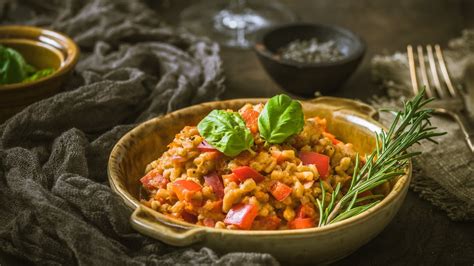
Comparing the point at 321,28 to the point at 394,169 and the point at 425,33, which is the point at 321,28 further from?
the point at 394,169

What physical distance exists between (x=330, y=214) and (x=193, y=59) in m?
1.28

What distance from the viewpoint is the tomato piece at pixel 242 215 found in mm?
1535

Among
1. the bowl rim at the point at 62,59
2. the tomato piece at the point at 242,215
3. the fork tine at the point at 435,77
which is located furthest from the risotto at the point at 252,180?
the fork tine at the point at 435,77

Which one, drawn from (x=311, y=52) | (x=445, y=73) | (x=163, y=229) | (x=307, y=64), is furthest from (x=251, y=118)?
(x=445, y=73)

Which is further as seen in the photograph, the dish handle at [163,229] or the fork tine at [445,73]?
the fork tine at [445,73]

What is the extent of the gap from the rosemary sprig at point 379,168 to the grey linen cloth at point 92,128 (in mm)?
241

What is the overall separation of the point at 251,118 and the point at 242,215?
0.35m

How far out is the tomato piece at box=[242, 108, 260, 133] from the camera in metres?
1.75

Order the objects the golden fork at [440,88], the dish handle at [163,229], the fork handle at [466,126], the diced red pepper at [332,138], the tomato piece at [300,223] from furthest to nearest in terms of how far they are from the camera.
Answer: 1. the golden fork at [440,88]
2. the fork handle at [466,126]
3. the diced red pepper at [332,138]
4. the tomato piece at [300,223]
5. the dish handle at [163,229]

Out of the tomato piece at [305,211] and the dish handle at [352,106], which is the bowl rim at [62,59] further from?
the tomato piece at [305,211]

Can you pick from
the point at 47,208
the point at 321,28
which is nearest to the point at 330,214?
the point at 47,208

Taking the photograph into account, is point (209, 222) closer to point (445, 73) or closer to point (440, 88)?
point (440, 88)

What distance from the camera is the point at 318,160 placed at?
5.62ft

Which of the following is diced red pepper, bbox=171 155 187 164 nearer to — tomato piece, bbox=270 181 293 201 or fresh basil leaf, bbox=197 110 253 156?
fresh basil leaf, bbox=197 110 253 156
